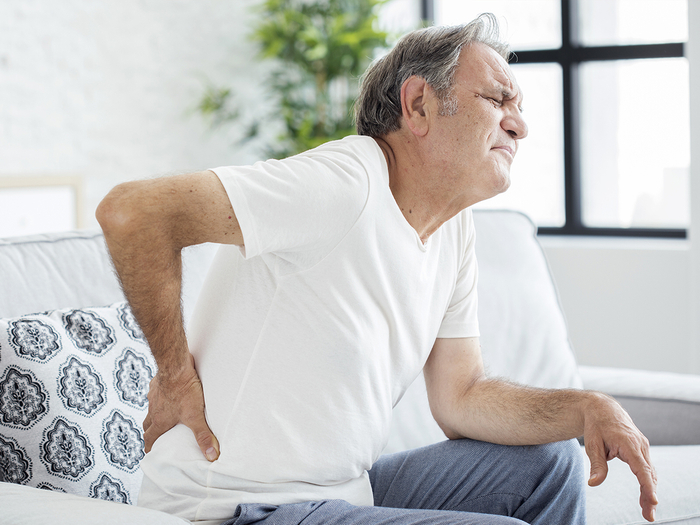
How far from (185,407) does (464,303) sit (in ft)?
1.87

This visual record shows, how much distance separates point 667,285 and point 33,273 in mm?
2741

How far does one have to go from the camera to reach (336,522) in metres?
1.06

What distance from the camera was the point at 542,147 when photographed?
13.2ft

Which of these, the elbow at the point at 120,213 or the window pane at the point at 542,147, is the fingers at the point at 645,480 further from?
the window pane at the point at 542,147

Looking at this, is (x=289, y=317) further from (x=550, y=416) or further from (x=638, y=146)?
(x=638, y=146)

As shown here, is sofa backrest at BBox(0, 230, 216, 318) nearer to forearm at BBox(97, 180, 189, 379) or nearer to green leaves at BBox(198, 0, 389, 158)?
forearm at BBox(97, 180, 189, 379)

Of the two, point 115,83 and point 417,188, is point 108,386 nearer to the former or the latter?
point 417,188

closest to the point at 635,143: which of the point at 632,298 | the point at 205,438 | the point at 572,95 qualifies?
the point at 572,95

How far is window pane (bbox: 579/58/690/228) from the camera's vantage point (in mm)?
3623

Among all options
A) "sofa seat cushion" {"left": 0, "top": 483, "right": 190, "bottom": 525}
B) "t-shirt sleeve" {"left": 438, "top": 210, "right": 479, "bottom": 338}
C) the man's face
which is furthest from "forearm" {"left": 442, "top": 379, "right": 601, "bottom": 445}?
"sofa seat cushion" {"left": 0, "top": 483, "right": 190, "bottom": 525}

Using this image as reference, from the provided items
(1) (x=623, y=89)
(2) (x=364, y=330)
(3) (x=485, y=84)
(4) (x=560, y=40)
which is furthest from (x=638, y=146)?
(2) (x=364, y=330)

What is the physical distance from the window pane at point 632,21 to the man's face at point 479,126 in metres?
2.67

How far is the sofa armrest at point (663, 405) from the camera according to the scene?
177 cm

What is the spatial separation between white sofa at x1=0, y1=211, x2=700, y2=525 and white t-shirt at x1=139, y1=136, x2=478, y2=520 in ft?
0.50
